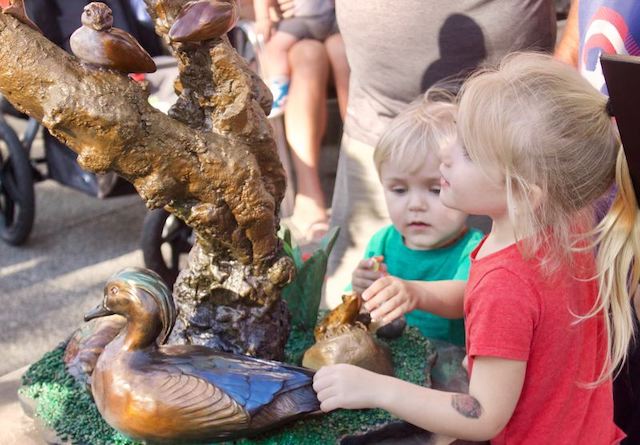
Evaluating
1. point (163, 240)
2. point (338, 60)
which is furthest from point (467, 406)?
point (338, 60)

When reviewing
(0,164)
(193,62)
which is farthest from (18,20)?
(0,164)

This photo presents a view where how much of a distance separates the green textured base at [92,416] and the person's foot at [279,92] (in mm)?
1746

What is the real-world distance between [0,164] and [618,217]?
2557 millimetres

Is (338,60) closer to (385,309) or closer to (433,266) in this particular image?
(433,266)

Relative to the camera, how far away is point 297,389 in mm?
1003

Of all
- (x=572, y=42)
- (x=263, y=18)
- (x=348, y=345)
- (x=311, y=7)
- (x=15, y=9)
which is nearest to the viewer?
(x=15, y=9)

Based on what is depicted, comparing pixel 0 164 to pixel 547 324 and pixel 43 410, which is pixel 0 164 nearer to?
pixel 43 410

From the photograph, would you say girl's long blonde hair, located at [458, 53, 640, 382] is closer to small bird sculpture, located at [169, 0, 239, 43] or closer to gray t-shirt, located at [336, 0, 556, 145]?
small bird sculpture, located at [169, 0, 239, 43]

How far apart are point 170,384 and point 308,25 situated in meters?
2.17

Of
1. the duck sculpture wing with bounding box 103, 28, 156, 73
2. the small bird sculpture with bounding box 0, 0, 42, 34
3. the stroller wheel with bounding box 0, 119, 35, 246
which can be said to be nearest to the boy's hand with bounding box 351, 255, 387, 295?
the duck sculpture wing with bounding box 103, 28, 156, 73

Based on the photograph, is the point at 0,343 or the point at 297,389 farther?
the point at 0,343

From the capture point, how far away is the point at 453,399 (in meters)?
0.96

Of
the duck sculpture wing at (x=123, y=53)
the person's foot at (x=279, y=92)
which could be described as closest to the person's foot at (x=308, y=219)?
the person's foot at (x=279, y=92)

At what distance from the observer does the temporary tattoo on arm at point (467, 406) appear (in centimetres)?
95
